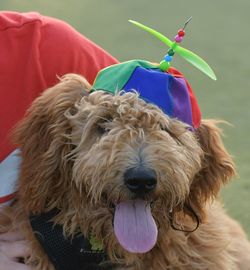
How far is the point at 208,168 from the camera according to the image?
6.41 ft

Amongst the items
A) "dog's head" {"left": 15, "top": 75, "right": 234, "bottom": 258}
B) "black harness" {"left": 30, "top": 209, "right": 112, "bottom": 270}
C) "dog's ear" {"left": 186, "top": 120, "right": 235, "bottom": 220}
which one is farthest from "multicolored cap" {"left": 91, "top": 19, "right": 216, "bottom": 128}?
"black harness" {"left": 30, "top": 209, "right": 112, "bottom": 270}

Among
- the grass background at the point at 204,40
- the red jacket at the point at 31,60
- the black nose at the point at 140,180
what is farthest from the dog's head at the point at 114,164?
the grass background at the point at 204,40

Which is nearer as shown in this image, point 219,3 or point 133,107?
point 133,107

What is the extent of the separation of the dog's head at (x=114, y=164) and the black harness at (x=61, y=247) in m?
0.04

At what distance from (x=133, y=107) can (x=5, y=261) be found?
701 millimetres

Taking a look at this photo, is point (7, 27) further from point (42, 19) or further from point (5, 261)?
point (5, 261)

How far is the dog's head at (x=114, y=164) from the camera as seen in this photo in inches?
66.7

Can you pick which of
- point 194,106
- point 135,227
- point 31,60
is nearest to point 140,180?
point 135,227

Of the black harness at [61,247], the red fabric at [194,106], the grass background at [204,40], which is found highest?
the red fabric at [194,106]

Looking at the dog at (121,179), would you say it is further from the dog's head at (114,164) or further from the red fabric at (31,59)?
the red fabric at (31,59)

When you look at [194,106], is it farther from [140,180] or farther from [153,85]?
[140,180]

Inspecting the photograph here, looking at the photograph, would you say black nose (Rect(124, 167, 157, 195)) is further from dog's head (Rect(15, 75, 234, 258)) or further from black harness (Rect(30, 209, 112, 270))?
black harness (Rect(30, 209, 112, 270))

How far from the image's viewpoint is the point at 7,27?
2096 millimetres

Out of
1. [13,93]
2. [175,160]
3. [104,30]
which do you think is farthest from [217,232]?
[104,30]
